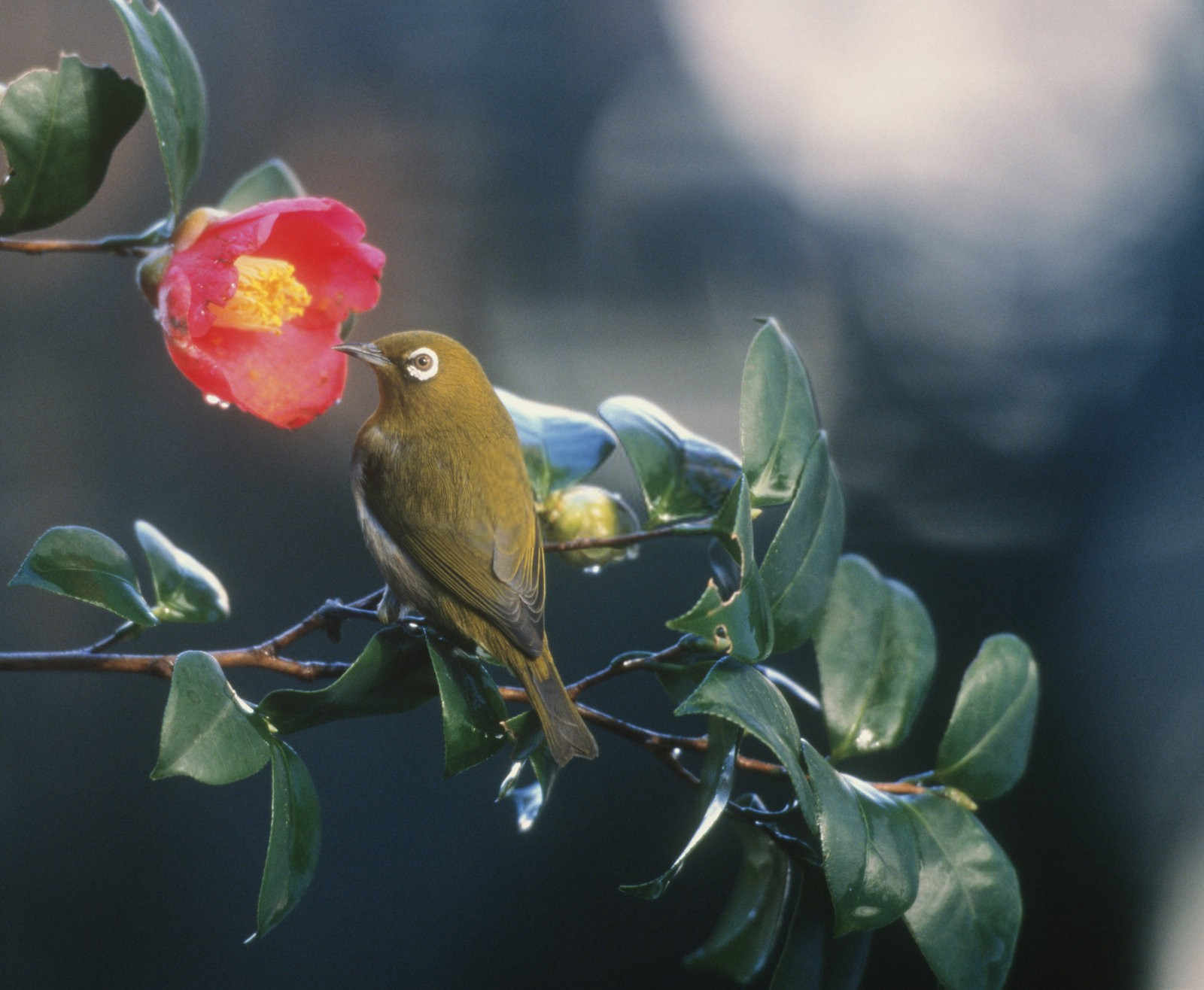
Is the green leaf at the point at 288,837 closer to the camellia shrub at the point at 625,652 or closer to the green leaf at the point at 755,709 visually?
the camellia shrub at the point at 625,652

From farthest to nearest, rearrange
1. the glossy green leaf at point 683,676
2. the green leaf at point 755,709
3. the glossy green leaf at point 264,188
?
the glossy green leaf at point 264,188, the glossy green leaf at point 683,676, the green leaf at point 755,709

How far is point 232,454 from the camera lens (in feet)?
5.32

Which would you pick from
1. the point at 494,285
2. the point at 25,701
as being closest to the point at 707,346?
the point at 494,285

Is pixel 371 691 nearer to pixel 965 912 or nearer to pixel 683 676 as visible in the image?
pixel 683 676

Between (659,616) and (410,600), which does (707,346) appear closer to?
(659,616)

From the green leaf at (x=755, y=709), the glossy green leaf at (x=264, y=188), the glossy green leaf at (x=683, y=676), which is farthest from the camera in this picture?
the glossy green leaf at (x=264, y=188)

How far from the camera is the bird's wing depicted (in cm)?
66

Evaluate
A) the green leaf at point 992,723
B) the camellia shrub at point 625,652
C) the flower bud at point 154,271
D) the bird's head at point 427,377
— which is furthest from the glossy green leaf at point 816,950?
the flower bud at point 154,271

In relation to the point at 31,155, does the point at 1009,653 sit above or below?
below

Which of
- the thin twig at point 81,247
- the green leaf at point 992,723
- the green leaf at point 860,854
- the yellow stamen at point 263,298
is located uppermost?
the thin twig at point 81,247

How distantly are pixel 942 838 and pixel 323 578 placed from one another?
1142mm

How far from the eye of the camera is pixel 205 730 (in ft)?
1.59

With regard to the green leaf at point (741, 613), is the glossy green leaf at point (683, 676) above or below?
below

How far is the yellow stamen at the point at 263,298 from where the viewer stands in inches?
23.6
